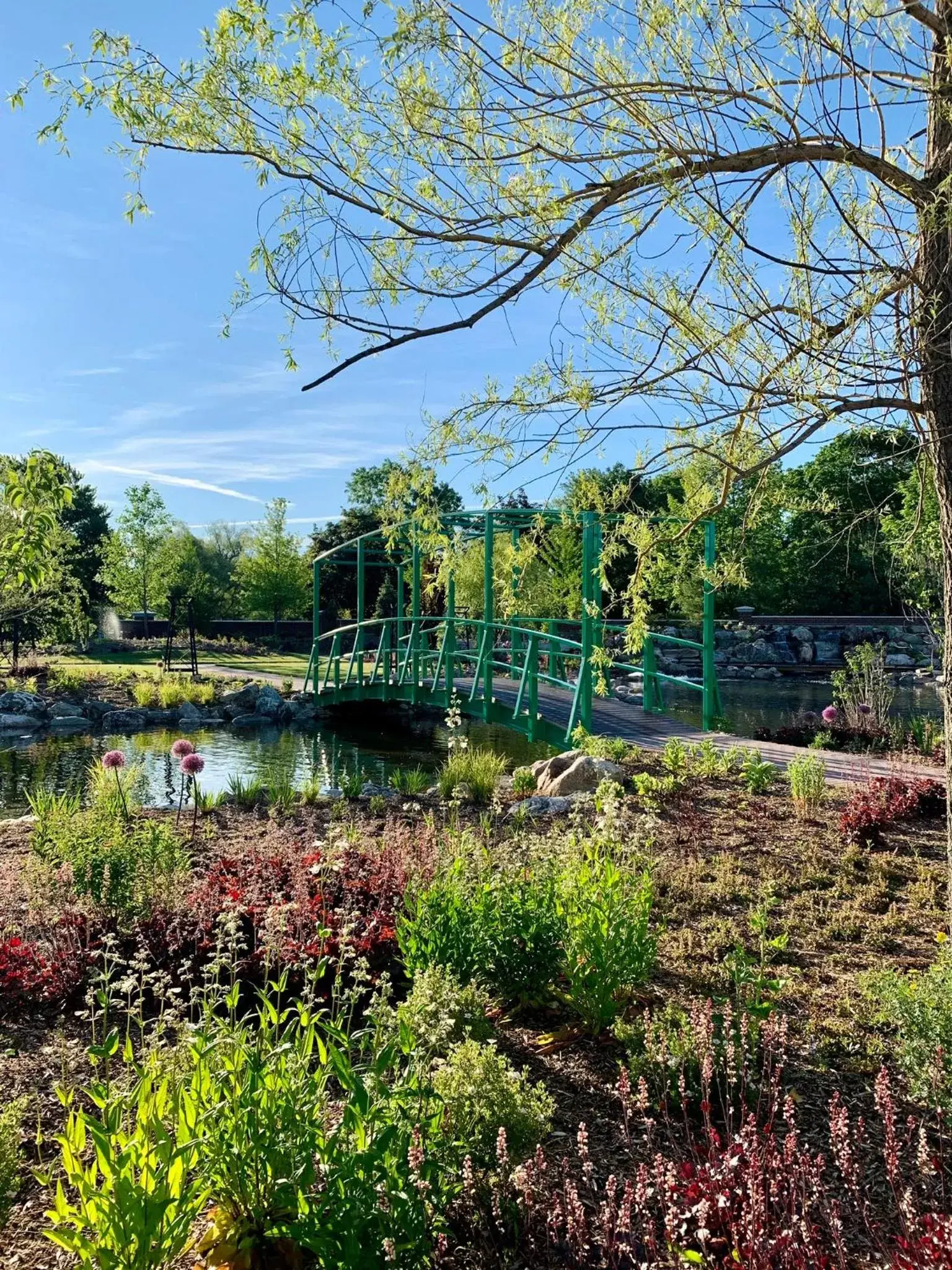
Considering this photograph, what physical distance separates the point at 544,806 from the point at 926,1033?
4.50 m

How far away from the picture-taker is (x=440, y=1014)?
289 centimetres

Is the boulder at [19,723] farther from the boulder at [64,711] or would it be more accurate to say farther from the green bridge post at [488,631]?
the green bridge post at [488,631]

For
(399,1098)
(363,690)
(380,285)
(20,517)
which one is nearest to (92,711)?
(363,690)

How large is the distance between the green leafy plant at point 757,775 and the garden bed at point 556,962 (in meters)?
1.24

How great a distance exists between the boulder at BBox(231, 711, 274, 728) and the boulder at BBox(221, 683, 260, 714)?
0.35 m

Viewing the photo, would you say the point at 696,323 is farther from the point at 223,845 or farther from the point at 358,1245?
the point at 223,845

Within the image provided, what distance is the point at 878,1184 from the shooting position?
259 centimetres

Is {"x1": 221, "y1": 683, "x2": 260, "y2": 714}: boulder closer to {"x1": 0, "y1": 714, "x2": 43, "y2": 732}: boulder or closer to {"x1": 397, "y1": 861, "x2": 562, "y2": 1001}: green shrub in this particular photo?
{"x1": 0, "y1": 714, "x2": 43, "y2": 732}: boulder

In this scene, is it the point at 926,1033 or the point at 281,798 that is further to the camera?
the point at 281,798

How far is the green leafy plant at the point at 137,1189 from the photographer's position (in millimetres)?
1846

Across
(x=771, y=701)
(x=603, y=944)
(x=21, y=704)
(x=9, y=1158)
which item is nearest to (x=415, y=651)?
(x=21, y=704)

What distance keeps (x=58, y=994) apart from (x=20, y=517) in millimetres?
2051

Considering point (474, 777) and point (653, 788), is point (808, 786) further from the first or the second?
point (474, 777)

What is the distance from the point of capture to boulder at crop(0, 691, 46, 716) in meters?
17.4
